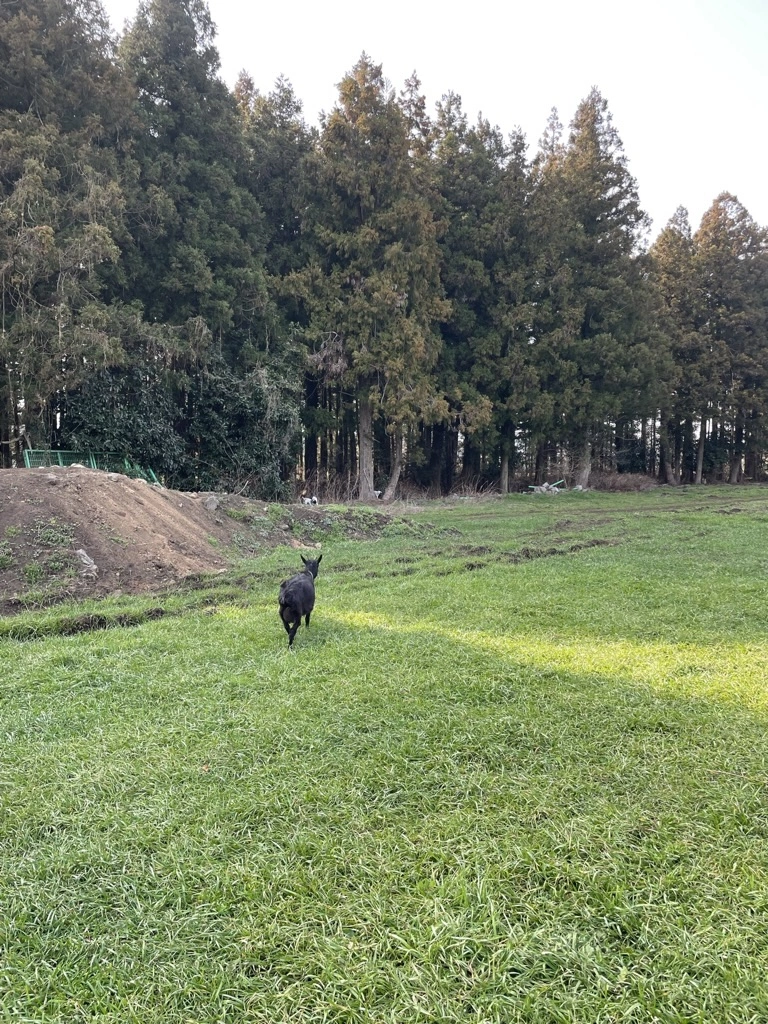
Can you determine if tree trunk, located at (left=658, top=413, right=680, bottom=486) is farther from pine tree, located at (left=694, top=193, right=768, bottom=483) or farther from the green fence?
the green fence

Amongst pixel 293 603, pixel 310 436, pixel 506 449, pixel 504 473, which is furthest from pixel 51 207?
pixel 504 473

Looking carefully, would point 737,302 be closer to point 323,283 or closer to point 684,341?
point 684,341

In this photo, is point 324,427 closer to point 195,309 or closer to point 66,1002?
point 195,309

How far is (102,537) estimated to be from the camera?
9109mm

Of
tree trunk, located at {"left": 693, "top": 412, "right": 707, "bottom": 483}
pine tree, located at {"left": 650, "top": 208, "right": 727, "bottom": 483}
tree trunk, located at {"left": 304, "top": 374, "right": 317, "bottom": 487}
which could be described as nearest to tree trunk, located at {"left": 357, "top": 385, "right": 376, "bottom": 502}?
tree trunk, located at {"left": 304, "top": 374, "right": 317, "bottom": 487}

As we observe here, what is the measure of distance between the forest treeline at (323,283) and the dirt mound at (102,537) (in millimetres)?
6236

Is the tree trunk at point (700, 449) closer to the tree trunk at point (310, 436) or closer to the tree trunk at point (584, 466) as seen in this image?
the tree trunk at point (584, 466)

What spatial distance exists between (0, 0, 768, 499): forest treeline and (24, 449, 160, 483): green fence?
0.28 metres

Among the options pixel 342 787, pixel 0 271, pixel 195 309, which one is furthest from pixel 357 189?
pixel 342 787

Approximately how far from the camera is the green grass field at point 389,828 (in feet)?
5.75

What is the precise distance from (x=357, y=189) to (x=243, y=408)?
9.47 meters

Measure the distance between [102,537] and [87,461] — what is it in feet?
28.1

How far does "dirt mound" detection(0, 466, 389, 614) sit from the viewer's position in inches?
314

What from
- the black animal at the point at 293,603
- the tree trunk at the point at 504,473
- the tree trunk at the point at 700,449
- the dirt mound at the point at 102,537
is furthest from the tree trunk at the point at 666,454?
the black animal at the point at 293,603
